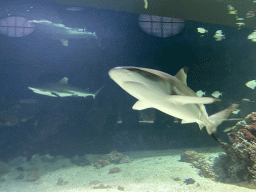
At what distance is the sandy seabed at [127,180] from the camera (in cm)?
426

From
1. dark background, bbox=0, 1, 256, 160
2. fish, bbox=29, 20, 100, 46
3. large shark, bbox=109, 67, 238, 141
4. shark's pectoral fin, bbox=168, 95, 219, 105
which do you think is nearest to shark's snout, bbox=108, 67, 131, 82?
large shark, bbox=109, 67, 238, 141

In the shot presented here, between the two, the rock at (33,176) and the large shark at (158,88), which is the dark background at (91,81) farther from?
the large shark at (158,88)

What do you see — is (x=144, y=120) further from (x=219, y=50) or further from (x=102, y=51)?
(x=219, y=50)

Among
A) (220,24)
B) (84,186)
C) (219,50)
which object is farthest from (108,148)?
(219,50)

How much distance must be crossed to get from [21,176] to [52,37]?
26.4ft

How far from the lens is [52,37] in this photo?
372 inches

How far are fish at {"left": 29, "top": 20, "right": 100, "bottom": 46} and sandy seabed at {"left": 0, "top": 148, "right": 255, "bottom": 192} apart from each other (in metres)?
7.65

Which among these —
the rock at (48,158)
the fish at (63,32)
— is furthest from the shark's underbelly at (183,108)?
the fish at (63,32)

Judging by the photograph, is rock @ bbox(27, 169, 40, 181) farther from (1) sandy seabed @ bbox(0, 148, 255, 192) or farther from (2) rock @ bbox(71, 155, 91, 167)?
(2) rock @ bbox(71, 155, 91, 167)

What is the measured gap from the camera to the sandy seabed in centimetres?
426

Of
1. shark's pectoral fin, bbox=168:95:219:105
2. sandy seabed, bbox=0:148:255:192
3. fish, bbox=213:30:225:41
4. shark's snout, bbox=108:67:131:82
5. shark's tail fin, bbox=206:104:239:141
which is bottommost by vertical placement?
sandy seabed, bbox=0:148:255:192

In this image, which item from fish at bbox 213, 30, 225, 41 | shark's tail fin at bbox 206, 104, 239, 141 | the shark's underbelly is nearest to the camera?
the shark's underbelly

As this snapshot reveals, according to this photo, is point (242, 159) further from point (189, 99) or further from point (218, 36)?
point (218, 36)

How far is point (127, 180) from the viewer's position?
17.2ft
